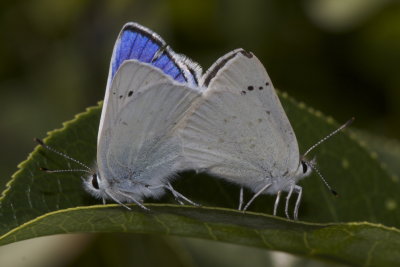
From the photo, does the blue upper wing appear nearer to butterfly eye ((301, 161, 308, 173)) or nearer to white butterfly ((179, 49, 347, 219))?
white butterfly ((179, 49, 347, 219))

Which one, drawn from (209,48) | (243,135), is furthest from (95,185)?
(209,48)

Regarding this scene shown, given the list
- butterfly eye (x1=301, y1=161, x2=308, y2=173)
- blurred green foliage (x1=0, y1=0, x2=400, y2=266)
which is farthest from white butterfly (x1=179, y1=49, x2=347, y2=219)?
blurred green foliage (x1=0, y1=0, x2=400, y2=266)

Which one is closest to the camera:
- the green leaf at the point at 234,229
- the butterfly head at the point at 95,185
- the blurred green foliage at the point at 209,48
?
the green leaf at the point at 234,229

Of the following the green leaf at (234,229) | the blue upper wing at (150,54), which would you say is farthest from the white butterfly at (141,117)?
the green leaf at (234,229)

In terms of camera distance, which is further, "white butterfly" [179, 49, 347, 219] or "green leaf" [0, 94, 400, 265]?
"white butterfly" [179, 49, 347, 219]

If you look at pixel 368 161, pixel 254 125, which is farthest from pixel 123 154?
pixel 368 161

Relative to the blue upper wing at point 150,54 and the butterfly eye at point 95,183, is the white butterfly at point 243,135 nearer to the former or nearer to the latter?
the blue upper wing at point 150,54

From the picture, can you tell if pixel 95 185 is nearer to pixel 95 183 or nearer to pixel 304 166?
pixel 95 183
